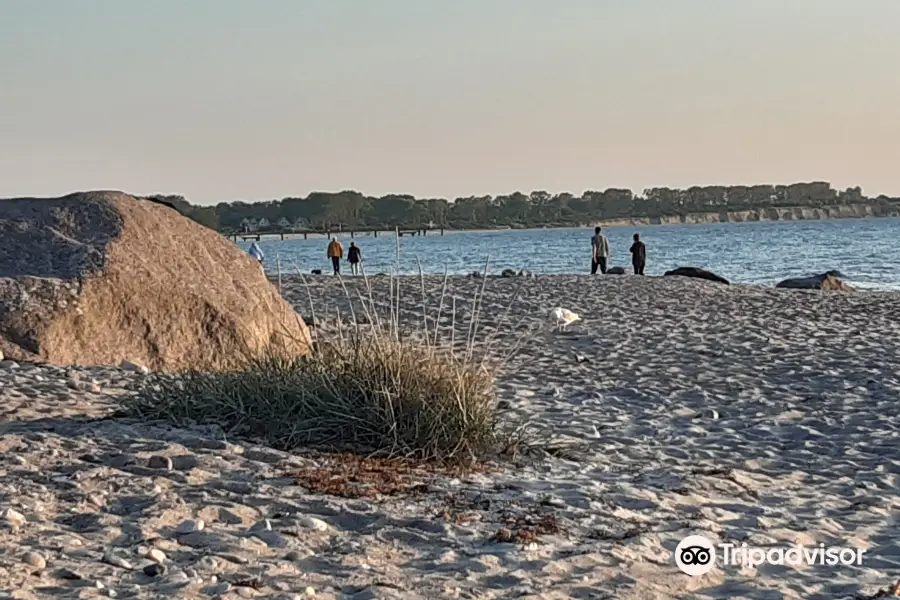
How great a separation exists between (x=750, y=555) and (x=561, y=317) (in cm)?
974

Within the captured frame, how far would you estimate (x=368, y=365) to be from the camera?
6668 millimetres

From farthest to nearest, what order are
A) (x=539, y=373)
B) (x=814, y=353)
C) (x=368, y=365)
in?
(x=814, y=353)
(x=539, y=373)
(x=368, y=365)

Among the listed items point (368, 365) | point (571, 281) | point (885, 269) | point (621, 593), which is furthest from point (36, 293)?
point (885, 269)

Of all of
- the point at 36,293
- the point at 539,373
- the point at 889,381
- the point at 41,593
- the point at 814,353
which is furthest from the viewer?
the point at 814,353

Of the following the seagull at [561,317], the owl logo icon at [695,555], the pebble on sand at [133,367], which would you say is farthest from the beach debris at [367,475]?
the seagull at [561,317]

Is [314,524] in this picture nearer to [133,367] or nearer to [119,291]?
[133,367]

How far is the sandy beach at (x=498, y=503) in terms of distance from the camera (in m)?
4.26

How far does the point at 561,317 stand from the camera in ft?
47.5

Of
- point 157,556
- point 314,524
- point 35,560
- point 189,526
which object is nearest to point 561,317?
point 314,524

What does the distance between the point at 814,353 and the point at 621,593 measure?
857 centimetres

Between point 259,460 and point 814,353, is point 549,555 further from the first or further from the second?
point 814,353

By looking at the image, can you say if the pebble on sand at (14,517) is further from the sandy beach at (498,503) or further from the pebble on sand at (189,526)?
the pebble on sand at (189,526)

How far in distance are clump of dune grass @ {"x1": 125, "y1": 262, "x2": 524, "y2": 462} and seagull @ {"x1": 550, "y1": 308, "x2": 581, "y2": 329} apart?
23.9ft

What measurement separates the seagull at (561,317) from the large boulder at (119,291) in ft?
13.9
